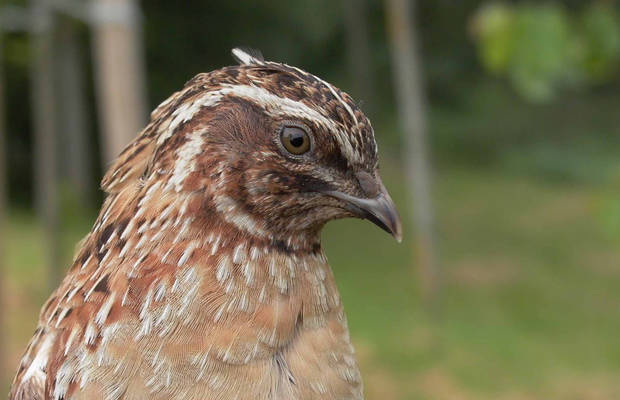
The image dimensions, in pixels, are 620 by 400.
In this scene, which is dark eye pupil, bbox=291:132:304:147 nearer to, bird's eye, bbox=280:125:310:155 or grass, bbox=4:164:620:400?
bird's eye, bbox=280:125:310:155

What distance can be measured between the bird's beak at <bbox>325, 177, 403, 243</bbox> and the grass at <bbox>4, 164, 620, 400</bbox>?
752cm

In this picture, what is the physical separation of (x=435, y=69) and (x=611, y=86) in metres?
4.33

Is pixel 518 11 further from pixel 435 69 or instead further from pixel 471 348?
pixel 435 69

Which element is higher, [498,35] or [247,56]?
[498,35]

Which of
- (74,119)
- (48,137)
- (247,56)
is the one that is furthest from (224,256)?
(74,119)

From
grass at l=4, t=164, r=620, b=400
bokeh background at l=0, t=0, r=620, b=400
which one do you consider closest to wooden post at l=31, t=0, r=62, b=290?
bokeh background at l=0, t=0, r=620, b=400

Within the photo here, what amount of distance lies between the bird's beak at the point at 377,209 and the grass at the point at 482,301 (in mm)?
7520

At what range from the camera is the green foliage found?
12.8ft

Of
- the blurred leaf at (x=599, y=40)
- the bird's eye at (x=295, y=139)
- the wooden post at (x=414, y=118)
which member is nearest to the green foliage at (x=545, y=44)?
the blurred leaf at (x=599, y=40)

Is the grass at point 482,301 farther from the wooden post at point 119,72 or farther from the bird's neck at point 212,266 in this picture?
the bird's neck at point 212,266

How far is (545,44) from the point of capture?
12.9 feet

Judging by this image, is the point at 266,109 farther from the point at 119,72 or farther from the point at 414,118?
the point at 414,118

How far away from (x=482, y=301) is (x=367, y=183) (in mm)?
11089

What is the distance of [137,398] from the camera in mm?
2428
